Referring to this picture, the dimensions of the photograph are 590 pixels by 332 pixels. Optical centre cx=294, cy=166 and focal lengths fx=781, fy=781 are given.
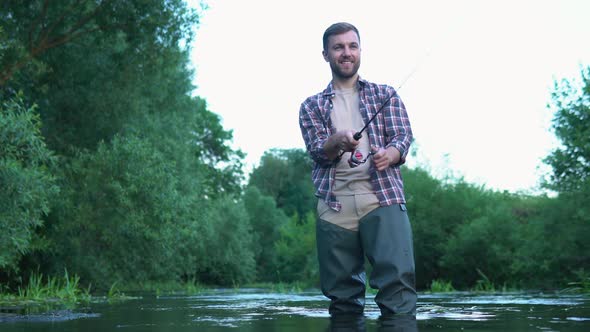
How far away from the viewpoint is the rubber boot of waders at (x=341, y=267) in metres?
5.25

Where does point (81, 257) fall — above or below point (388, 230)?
above

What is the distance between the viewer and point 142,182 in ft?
68.9

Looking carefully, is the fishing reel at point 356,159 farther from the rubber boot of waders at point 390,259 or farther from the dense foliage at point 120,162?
the dense foliage at point 120,162

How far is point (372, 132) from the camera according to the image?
533cm

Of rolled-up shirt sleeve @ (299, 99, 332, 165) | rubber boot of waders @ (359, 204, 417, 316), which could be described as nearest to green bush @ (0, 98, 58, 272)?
rolled-up shirt sleeve @ (299, 99, 332, 165)

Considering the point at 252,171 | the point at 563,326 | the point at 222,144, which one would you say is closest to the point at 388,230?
the point at 563,326

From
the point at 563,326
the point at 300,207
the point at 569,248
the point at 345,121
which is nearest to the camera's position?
the point at 563,326

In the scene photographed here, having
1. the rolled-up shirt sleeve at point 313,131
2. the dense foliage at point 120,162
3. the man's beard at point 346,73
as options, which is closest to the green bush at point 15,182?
the dense foliage at point 120,162

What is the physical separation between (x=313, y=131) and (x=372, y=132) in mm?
431

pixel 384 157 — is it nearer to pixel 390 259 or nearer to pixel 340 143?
pixel 340 143

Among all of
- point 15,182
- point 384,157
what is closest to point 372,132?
point 384,157

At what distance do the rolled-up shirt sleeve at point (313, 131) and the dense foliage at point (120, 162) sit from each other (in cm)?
922

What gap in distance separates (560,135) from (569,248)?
299 centimetres

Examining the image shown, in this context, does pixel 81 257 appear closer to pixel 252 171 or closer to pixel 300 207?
pixel 300 207
